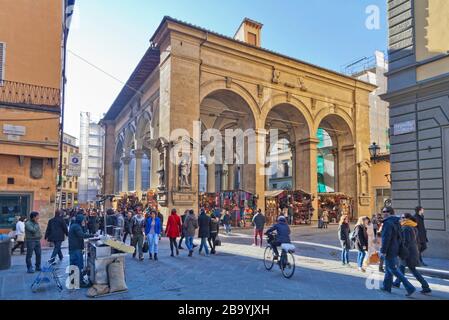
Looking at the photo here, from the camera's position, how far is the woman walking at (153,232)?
1055 cm

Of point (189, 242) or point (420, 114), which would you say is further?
point (420, 114)

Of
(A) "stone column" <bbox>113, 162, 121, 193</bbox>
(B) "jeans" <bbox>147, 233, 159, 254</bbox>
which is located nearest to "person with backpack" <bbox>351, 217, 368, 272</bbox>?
(B) "jeans" <bbox>147, 233, 159, 254</bbox>

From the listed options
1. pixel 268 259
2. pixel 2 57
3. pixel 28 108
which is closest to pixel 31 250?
pixel 268 259

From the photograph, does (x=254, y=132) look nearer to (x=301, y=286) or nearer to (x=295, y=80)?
(x=295, y=80)

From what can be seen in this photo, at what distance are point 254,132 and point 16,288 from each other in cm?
1691

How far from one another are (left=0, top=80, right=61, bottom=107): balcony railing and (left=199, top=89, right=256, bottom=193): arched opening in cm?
997

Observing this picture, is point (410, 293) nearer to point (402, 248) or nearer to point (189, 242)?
point (402, 248)

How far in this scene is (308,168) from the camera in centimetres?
2536

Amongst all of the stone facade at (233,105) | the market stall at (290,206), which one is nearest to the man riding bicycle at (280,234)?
the stone facade at (233,105)

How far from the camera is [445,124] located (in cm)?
1073

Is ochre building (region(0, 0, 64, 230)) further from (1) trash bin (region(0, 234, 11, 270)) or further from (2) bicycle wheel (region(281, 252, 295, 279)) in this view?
(2) bicycle wheel (region(281, 252, 295, 279))

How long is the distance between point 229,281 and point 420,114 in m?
8.36

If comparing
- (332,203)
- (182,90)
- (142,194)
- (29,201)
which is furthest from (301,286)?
(332,203)

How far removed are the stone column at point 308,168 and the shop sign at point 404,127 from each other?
13.0 metres
